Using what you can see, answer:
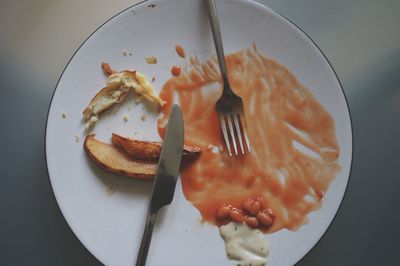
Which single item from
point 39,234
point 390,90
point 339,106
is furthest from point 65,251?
point 390,90

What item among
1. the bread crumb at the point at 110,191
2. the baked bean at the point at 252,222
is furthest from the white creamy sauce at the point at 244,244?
the bread crumb at the point at 110,191

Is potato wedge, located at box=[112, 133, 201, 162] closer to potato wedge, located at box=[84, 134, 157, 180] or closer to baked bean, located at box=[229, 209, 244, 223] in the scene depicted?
potato wedge, located at box=[84, 134, 157, 180]

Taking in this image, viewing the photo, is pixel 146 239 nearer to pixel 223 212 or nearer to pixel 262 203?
pixel 223 212

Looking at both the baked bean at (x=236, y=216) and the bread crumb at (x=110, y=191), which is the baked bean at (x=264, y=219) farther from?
the bread crumb at (x=110, y=191)

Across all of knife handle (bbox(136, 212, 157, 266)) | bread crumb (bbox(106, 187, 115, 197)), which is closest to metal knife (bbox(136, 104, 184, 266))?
knife handle (bbox(136, 212, 157, 266))

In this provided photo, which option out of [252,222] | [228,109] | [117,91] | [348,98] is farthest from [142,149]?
[348,98]

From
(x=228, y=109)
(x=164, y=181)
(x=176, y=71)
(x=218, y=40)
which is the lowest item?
(x=164, y=181)

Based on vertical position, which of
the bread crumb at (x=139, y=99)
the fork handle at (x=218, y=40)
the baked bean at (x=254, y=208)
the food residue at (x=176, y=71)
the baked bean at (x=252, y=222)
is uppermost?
the fork handle at (x=218, y=40)
